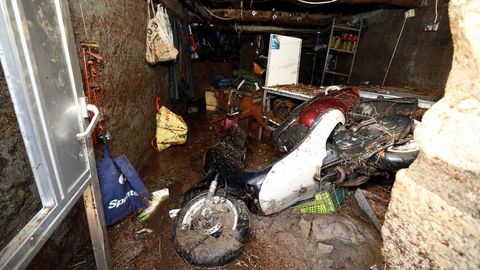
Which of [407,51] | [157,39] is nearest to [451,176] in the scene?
[157,39]

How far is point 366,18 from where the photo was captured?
5.50 meters

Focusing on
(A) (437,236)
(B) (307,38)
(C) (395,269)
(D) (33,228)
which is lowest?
(C) (395,269)

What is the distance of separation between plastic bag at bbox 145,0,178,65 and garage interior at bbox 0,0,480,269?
0.38 feet

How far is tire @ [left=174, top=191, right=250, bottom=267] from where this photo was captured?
185 centimetres

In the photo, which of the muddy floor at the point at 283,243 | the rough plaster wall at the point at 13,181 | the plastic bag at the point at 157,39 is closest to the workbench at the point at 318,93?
the muddy floor at the point at 283,243

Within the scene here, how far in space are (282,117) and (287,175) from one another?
237 centimetres

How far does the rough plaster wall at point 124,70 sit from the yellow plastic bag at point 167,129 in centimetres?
14

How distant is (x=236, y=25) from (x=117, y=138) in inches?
202

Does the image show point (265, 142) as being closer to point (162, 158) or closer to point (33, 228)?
point (162, 158)

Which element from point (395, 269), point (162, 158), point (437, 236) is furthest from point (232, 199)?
point (162, 158)

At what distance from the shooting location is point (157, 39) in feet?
10.7

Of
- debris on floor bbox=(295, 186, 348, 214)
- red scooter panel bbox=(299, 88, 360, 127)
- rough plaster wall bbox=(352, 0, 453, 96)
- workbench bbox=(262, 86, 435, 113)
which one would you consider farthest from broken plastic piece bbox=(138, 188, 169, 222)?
rough plaster wall bbox=(352, 0, 453, 96)

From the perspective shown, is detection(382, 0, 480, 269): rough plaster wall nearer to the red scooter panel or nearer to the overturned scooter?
the overturned scooter

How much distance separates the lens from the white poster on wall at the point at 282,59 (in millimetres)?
4070
